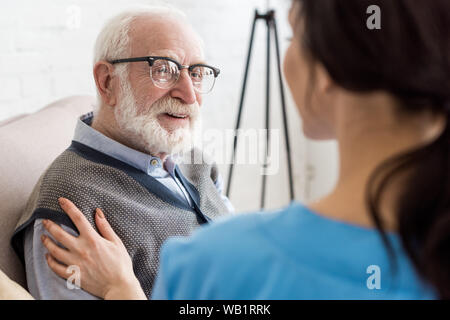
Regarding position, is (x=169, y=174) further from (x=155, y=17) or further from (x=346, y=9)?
(x=346, y=9)

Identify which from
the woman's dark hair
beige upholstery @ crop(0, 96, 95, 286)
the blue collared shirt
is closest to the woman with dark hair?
the woman's dark hair

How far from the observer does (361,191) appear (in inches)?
22.8

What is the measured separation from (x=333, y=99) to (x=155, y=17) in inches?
36.9

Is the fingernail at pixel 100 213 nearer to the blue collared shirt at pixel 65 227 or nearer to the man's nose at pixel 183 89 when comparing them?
the blue collared shirt at pixel 65 227

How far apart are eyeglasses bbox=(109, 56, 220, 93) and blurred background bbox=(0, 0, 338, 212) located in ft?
1.21

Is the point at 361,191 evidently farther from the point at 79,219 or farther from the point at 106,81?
the point at 106,81

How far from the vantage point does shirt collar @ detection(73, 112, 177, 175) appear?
134 cm

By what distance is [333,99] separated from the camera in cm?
61

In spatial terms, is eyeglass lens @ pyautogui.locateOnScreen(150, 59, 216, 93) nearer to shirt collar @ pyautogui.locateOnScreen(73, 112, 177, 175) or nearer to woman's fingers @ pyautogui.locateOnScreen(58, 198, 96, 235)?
shirt collar @ pyautogui.locateOnScreen(73, 112, 177, 175)

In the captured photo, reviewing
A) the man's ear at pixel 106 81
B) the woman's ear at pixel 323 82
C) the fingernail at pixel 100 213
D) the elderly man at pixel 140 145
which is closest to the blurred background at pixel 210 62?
the woman's ear at pixel 323 82

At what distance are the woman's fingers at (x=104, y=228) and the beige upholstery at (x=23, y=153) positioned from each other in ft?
0.69

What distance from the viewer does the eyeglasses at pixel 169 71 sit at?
55.1 inches
